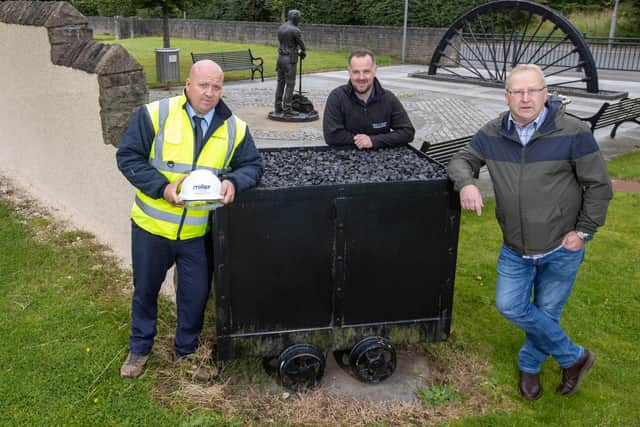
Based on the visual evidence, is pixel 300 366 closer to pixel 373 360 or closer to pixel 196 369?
pixel 373 360

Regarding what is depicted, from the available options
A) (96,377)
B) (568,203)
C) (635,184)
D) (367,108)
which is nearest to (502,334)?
(568,203)

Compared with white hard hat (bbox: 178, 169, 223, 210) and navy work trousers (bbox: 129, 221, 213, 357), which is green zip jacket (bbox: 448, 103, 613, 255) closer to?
white hard hat (bbox: 178, 169, 223, 210)

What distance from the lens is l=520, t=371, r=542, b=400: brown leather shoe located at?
409 centimetres

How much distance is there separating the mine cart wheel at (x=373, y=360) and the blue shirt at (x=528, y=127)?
4.88ft

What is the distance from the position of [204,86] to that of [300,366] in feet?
5.84

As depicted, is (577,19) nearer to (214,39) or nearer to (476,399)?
(214,39)

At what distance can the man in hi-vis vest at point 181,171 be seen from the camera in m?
3.58

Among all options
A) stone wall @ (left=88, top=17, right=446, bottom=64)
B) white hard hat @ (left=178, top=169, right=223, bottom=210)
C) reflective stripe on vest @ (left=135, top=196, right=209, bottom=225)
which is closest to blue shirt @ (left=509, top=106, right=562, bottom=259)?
white hard hat @ (left=178, top=169, right=223, bottom=210)

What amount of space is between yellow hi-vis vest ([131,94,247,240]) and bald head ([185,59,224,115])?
99mm

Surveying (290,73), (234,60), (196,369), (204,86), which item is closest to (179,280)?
(196,369)

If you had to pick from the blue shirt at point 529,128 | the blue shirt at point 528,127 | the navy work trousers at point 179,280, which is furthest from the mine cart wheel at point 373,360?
the blue shirt at point 528,127

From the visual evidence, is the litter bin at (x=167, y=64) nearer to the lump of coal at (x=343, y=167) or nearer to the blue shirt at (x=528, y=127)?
the lump of coal at (x=343, y=167)

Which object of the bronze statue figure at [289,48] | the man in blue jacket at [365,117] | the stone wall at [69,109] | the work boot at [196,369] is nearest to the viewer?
the work boot at [196,369]

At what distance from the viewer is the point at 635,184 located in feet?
30.2
